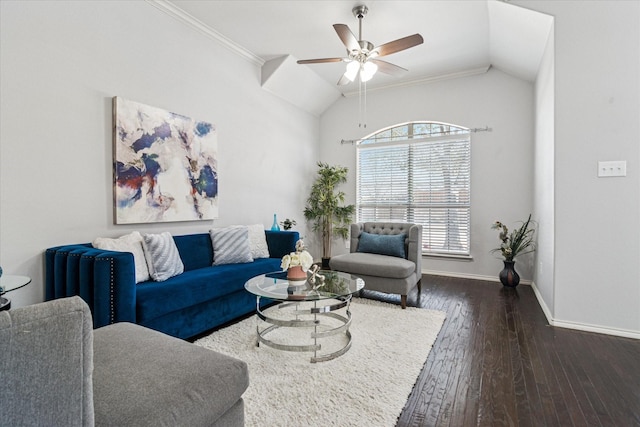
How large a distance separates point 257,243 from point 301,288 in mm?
1515

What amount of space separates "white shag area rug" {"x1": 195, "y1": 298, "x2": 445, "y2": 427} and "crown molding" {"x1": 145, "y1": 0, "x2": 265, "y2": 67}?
10.5ft

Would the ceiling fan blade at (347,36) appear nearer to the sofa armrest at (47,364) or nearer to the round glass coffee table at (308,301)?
the round glass coffee table at (308,301)

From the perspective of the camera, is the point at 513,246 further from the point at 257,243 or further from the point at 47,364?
the point at 47,364

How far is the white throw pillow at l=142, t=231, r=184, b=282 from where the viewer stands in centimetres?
274

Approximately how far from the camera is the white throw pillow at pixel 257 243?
12.5 feet

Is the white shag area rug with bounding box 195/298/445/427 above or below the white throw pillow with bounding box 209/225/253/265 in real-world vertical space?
below

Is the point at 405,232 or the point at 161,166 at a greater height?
the point at 161,166

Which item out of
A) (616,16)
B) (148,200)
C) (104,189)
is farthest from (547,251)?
(104,189)

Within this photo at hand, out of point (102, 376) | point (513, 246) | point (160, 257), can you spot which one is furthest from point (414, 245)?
point (102, 376)

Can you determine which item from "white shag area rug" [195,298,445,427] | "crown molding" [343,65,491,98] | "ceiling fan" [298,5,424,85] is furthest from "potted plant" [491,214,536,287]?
"ceiling fan" [298,5,424,85]

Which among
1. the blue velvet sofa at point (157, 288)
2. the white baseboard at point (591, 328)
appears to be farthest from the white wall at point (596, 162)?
the blue velvet sofa at point (157, 288)

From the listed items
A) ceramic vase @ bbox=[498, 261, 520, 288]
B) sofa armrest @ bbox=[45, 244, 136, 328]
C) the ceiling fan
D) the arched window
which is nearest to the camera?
sofa armrest @ bbox=[45, 244, 136, 328]

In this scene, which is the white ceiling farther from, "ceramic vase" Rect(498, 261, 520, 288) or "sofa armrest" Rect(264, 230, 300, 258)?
"ceramic vase" Rect(498, 261, 520, 288)

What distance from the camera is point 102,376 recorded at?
45.4 inches
